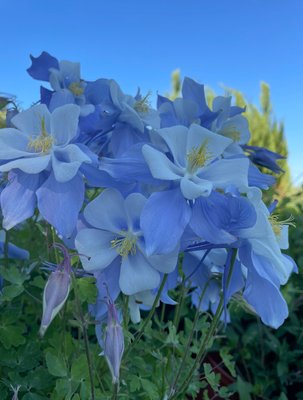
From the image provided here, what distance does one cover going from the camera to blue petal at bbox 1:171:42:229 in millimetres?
629

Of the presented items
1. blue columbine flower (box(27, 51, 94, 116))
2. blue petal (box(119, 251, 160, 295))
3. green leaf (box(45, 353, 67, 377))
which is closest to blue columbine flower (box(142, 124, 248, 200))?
blue petal (box(119, 251, 160, 295))

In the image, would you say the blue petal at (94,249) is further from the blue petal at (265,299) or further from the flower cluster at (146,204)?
the blue petal at (265,299)

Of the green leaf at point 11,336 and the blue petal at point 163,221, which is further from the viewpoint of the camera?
the green leaf at point 11,336

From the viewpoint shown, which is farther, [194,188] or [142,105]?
[142,105]

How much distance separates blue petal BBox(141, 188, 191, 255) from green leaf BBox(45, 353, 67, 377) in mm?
296

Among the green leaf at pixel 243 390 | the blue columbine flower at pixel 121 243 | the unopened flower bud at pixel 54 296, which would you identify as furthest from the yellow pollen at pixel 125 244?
the green leaf at pixel 243 390

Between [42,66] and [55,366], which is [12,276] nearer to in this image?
[55,366]

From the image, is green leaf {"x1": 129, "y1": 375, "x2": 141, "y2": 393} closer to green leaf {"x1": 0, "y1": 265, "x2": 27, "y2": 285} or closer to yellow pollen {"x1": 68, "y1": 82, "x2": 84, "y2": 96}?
green leaf {"x1": 0, "y1": 265, "x2": 27, "y2": 285}

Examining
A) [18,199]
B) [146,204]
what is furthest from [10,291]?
[146,204]

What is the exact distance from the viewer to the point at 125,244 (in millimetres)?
640

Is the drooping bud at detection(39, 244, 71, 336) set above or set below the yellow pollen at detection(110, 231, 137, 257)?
below

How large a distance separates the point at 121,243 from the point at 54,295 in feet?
0.45

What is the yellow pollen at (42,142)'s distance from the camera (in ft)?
2.18

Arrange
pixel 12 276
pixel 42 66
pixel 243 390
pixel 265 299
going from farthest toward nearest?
pixel 243 390 < pixel 42 66 < pixel 12 276 < pixel 265 299
